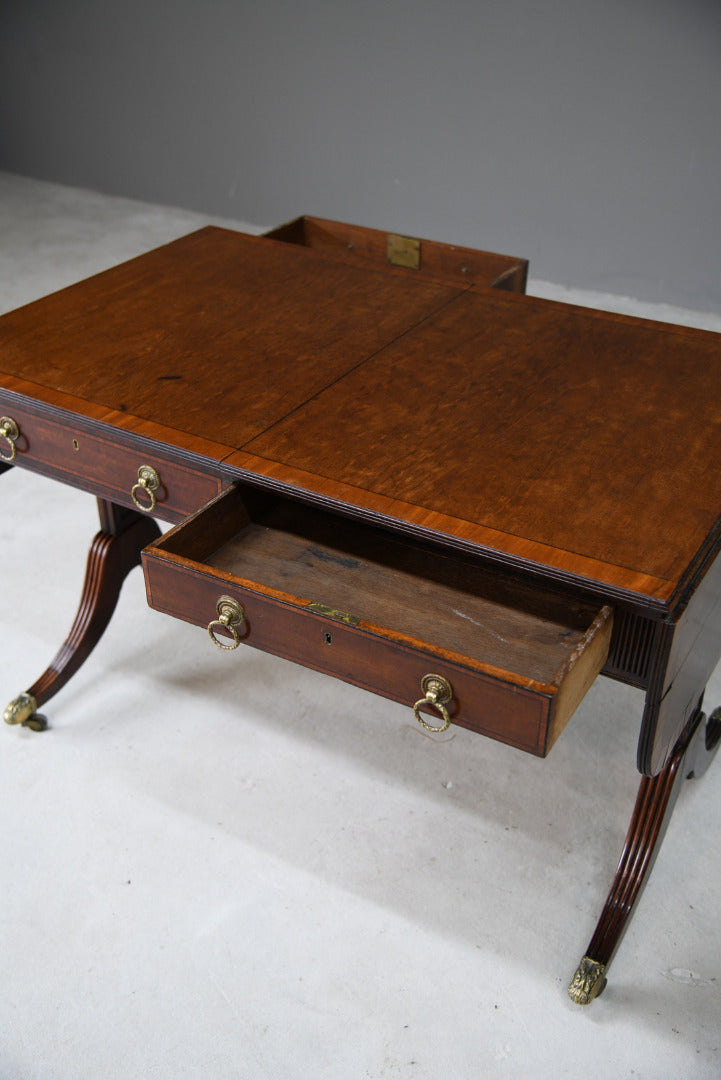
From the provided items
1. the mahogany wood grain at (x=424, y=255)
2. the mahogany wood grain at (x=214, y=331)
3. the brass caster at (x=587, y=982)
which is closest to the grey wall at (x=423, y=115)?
the mahogany wood grain at (x=424, y=255)

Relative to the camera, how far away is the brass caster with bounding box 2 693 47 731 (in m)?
1.98

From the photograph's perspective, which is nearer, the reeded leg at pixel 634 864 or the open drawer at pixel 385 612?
the open drawer at pixel 385 612

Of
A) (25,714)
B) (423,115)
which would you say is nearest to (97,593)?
(25,714)

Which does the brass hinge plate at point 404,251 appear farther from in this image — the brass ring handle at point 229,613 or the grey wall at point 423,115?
the grey wall at point 423,115

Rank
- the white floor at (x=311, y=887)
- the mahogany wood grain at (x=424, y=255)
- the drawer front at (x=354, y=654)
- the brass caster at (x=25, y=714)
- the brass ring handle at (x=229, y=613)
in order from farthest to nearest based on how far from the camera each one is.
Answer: the mahogany wood grain at (x=424, y=255)
the brass caster at (x=25, y=714)
the white floor at (x=311, y=887)
the brass ring handle at (x=229, y=613)
the drawer front at (x=354, y=654)

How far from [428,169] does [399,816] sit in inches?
108

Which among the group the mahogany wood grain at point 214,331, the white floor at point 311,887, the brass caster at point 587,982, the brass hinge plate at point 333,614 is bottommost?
the white floor at point 311,887

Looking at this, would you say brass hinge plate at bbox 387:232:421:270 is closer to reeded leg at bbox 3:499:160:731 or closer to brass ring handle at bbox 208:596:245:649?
reeded leg at bbox 3:499:160:731

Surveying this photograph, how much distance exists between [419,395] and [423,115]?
2.52 metres

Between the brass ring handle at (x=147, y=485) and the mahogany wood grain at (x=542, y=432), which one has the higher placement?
the mahogany wood grain at (x=542, y=432)

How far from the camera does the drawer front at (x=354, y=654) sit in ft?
3.92

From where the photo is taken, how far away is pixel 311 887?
67.0 inches

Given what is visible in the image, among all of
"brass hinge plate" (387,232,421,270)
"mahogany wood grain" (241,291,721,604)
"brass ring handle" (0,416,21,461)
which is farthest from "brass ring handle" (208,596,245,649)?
"brass hinge plate" (387,232,421,270)

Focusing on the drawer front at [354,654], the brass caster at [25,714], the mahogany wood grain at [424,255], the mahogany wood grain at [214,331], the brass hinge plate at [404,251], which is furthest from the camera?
the brass hinge plate at [404,251]
